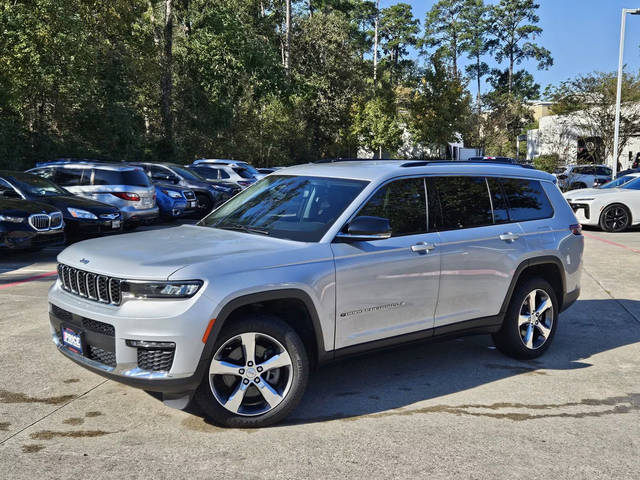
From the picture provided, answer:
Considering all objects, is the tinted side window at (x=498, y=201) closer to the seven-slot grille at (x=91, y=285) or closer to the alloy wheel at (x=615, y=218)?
the seven-slot grille at (x=91, y=285)

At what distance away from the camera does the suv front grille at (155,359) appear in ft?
12.9

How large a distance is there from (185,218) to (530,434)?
17019 millimetres

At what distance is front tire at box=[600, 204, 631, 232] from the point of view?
1741 cm

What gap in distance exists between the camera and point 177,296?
3957 millimetres

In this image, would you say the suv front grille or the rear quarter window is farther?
the rear quarter window

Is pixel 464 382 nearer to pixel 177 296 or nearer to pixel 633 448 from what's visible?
pixel 633 448

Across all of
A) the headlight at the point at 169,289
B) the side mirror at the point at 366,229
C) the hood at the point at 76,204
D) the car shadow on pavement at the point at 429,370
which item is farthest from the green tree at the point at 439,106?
the headlight at the point at 169,289

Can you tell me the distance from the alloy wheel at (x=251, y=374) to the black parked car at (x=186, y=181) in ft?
50.1

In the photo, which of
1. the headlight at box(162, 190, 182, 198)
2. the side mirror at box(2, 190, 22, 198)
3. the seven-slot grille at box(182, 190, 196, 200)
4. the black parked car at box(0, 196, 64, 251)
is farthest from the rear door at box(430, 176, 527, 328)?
the seven-slot grille at box(182, 190, 196, 200)

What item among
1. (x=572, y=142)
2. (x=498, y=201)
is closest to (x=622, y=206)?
(x=498, y=201)

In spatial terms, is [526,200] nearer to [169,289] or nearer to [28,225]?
[169,289]

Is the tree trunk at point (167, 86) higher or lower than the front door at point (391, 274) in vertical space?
higher

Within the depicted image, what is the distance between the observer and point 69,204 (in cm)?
1318

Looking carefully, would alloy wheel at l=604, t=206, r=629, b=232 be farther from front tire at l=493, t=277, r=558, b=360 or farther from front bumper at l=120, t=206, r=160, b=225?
front tire at l=493, t=277, r=558, b=360
